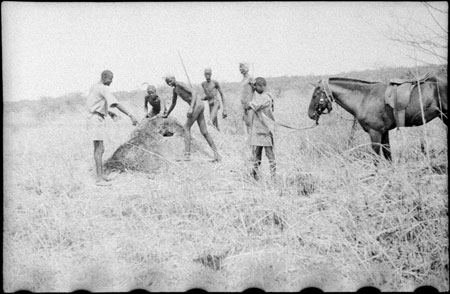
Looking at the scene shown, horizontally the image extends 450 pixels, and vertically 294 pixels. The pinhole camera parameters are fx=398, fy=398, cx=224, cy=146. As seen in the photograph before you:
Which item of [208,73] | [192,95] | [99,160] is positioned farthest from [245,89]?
[99,160]

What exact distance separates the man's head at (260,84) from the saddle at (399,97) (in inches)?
66.1

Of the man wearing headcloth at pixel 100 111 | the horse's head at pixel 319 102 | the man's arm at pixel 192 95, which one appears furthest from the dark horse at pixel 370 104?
the man wearing headcloth at pixel 100 111

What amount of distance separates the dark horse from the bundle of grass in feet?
6.08

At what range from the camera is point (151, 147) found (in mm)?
5723

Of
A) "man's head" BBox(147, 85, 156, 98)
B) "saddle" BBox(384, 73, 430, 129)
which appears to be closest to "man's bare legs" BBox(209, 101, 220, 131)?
"man's head" BBox(147, 85, 156, 98)

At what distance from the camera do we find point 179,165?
4645mm

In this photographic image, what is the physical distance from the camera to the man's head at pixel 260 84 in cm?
459

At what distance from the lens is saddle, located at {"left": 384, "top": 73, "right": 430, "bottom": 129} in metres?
5.07

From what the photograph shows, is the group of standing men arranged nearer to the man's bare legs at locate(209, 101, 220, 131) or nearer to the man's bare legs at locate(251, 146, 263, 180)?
the man's bare legs at locate(251, 146, 263, 180)

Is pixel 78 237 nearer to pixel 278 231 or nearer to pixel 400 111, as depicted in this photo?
pixel 278 231

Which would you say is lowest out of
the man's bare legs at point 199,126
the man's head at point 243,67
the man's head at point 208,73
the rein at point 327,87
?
the man's bare legs at point 199,126

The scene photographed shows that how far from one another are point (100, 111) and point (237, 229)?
2.40 m

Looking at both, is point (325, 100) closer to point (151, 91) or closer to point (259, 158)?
point (259, 158)

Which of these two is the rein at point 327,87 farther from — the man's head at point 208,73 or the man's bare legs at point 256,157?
the man's head at point 208,73
